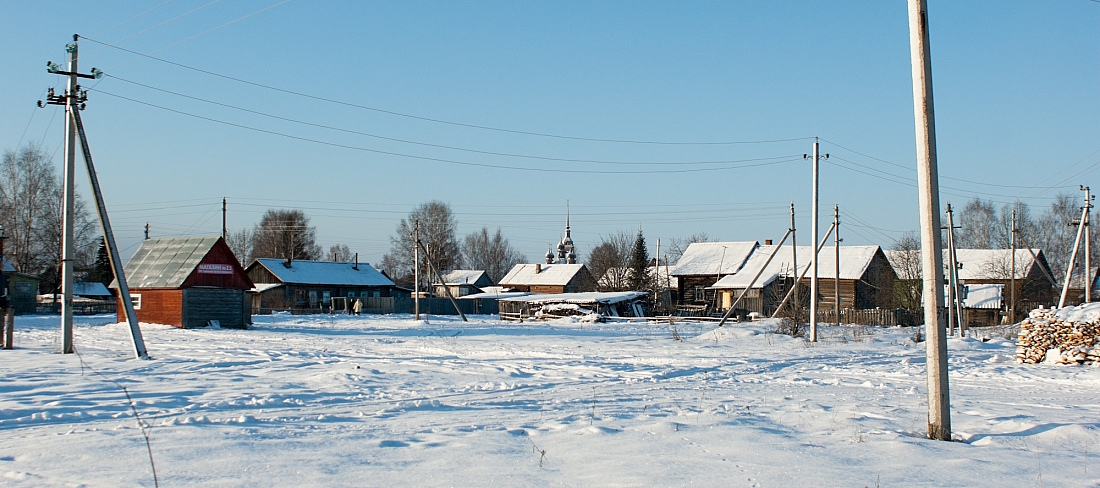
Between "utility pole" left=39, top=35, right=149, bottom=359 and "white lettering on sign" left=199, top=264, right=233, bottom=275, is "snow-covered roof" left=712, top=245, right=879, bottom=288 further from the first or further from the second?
"utility pole" left=39, top=35, right=149, bottom=359

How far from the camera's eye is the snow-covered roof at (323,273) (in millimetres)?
70438

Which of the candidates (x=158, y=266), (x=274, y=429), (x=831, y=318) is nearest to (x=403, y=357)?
(x=274, y=429)

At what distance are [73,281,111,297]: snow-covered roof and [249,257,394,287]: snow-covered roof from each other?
17358mm

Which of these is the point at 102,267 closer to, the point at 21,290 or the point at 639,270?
the point at 21,290

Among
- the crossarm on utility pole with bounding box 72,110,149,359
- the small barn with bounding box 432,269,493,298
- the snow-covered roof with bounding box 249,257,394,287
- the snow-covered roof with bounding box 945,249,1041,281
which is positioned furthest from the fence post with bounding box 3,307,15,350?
the small barn with bounding box 432,269,493,298

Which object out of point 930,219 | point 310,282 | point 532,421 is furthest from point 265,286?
point 930,219

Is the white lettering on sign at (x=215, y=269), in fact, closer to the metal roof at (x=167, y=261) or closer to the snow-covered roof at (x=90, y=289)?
the metal roof at (x=167, y=261)

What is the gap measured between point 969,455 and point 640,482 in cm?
→ 350

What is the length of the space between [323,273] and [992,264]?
54.9 m

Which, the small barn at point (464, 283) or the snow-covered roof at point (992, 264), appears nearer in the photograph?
the snow-covered roof at point (992, 264)

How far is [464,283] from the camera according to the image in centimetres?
9812

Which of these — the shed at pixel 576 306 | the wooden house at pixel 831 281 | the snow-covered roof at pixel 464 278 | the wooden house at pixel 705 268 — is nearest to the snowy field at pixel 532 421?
the shed at pixel 576 306

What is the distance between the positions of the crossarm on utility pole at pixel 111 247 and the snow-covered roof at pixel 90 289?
211 ft

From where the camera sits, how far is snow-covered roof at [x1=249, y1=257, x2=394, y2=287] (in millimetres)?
70438
